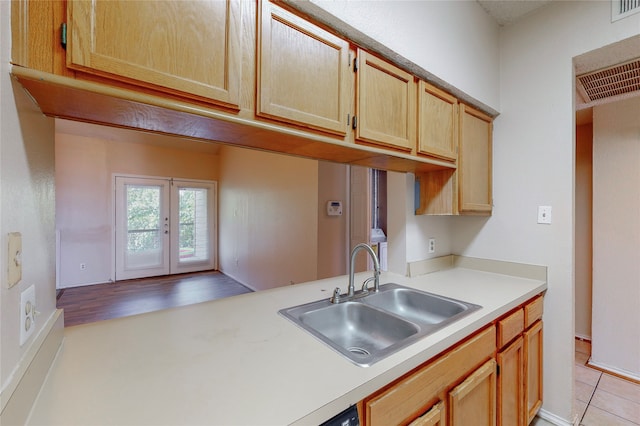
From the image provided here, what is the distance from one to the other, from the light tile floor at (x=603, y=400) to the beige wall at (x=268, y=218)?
7.57 feet

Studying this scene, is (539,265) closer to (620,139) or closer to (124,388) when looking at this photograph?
(620,139)

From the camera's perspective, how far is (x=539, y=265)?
1763 millimetres

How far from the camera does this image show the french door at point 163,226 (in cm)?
512

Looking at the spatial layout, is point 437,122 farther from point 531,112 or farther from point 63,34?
point 63,34

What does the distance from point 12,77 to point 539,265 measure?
2.46m

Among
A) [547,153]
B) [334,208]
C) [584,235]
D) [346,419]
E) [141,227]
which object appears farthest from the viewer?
[141,227]

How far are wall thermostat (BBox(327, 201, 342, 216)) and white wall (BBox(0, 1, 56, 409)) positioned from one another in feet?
8.35

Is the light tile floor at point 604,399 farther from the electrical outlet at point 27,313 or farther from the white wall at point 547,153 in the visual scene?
the electrical outlet at point 27,313

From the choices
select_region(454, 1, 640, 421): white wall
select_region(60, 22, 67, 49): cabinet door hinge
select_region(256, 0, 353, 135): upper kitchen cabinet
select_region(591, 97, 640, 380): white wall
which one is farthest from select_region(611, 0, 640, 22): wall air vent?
select_region(60, 22, 67, 49): cabinet door hinge

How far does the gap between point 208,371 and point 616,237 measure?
3118 millimetres

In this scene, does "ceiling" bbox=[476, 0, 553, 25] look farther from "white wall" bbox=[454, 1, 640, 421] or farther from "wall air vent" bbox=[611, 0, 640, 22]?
"wall air vent" bbox=[611, 0, 640, 22]

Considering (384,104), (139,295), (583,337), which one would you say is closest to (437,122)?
(384,104)

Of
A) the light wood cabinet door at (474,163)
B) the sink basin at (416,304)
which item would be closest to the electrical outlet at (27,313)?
the sink basin at (416,304)

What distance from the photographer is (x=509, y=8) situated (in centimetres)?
180
